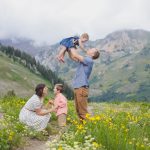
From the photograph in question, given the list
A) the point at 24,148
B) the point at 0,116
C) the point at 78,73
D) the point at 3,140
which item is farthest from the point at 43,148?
the point at 0,116

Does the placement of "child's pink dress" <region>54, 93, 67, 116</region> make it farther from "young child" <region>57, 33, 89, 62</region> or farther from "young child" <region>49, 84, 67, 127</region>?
"young child" <region>57, 33, 89, 62</region>

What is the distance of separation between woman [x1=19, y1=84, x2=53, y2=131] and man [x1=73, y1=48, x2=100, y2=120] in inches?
61.1

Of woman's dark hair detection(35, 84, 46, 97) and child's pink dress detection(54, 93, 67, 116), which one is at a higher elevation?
woman's dark hair detection(35, 84, 46, 97)

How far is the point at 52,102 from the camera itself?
57.4 ft

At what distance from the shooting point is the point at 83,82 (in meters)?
15.0

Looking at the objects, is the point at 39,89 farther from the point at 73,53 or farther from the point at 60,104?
the point at 73,53

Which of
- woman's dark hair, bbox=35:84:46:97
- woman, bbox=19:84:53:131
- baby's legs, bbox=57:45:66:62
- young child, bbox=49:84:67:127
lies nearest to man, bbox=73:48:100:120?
baby's legs, bbox=57:45:66:62

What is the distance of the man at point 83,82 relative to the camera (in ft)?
49.0

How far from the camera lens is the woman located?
51.1 ft

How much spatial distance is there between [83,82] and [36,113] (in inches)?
97.9

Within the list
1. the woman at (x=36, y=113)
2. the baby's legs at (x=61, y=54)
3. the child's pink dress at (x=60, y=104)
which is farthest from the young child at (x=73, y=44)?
the child's pink dress at (x=60, y=104)

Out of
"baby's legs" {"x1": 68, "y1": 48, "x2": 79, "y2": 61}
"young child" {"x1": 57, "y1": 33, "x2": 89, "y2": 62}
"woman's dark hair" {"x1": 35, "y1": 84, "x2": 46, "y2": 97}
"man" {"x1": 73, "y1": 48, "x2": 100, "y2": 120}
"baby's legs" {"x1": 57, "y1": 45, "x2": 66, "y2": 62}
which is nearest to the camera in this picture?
"baby's legs" {"x1": 57, "y1": 45, "x2": 66, "y2": 62}

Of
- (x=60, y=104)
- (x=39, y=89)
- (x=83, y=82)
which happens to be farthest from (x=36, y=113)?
(x=83, y=82)

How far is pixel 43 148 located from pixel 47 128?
3481mm
